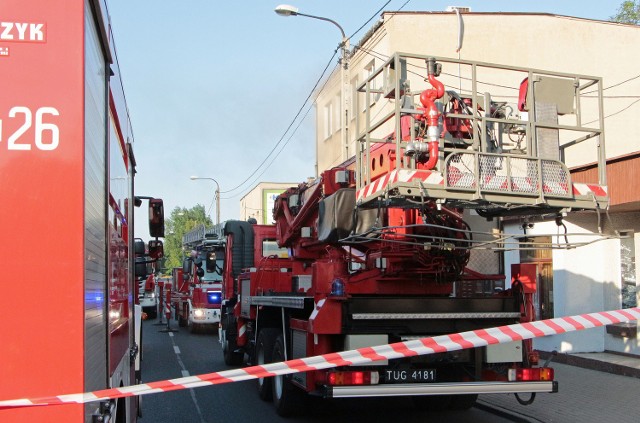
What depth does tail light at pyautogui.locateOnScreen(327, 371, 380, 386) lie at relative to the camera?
6793 millimetres

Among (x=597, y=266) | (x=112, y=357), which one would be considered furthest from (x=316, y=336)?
(x=597, y=266)

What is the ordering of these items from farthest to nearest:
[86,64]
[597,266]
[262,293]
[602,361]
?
[597,266], [602,361], [262,293], [86,64]

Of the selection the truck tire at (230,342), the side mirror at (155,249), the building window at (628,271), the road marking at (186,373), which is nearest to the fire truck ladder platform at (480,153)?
the side mirror at (155,249)

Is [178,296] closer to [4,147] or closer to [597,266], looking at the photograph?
[597,266]

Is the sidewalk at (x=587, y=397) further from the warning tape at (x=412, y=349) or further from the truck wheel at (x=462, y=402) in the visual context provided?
the warning tape at (x=412, y=349)

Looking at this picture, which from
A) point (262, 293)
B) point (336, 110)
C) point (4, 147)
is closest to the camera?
point (4, 147)

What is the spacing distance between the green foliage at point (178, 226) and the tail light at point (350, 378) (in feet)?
241

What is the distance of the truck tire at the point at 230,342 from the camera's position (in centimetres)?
1305

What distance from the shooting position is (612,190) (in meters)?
11.0

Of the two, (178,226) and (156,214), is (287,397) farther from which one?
(178,226)

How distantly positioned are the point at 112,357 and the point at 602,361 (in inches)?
401

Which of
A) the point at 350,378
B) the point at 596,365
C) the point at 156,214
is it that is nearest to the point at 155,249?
the point at 156,214

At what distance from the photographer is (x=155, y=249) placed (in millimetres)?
9031

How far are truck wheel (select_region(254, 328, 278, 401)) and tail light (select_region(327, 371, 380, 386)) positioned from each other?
2.70 metres
